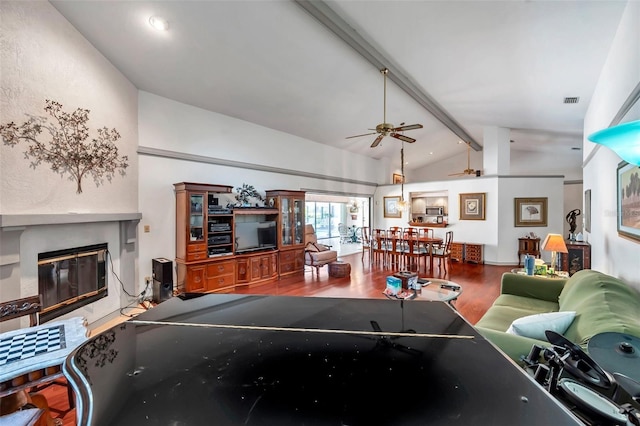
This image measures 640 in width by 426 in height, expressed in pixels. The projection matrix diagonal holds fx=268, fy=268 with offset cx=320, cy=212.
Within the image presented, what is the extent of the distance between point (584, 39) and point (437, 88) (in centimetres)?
228

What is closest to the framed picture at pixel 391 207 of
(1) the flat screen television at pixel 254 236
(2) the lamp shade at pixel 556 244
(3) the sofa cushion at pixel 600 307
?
→ (1) the flat screen television at pixel 254 236

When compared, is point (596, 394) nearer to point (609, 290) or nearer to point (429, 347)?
point (429, 347)

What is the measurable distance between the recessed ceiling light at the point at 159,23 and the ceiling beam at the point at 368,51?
1.53 metres

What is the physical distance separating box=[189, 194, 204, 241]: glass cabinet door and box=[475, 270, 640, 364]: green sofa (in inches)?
168

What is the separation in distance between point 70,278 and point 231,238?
2.36 meters

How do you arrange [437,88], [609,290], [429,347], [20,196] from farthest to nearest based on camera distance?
1. [437,88]
2. [20,196]
3. [609,290]
4. [429,347]

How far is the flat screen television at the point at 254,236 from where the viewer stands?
5.47 metres

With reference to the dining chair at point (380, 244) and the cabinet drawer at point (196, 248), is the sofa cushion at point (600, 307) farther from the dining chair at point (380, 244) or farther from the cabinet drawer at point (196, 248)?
the cabinet drawer at point (196, 248)

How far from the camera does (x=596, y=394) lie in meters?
0.85

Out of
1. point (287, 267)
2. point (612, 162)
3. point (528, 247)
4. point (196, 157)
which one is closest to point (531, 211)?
point (528, 247)

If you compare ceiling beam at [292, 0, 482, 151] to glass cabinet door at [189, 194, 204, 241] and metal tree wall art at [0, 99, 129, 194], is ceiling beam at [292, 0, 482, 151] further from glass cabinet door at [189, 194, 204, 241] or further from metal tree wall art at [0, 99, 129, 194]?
glass cabinet door at [189, 194, 204, 241]

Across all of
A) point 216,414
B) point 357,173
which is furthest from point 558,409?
point 357,173

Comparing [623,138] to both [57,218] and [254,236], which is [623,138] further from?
[254,236]

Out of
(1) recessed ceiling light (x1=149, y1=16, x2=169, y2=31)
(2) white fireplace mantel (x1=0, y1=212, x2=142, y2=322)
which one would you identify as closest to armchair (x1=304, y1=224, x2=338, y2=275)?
(2) white fireplace mantel (x1=0, y1=212, x2=142, y2=322)
